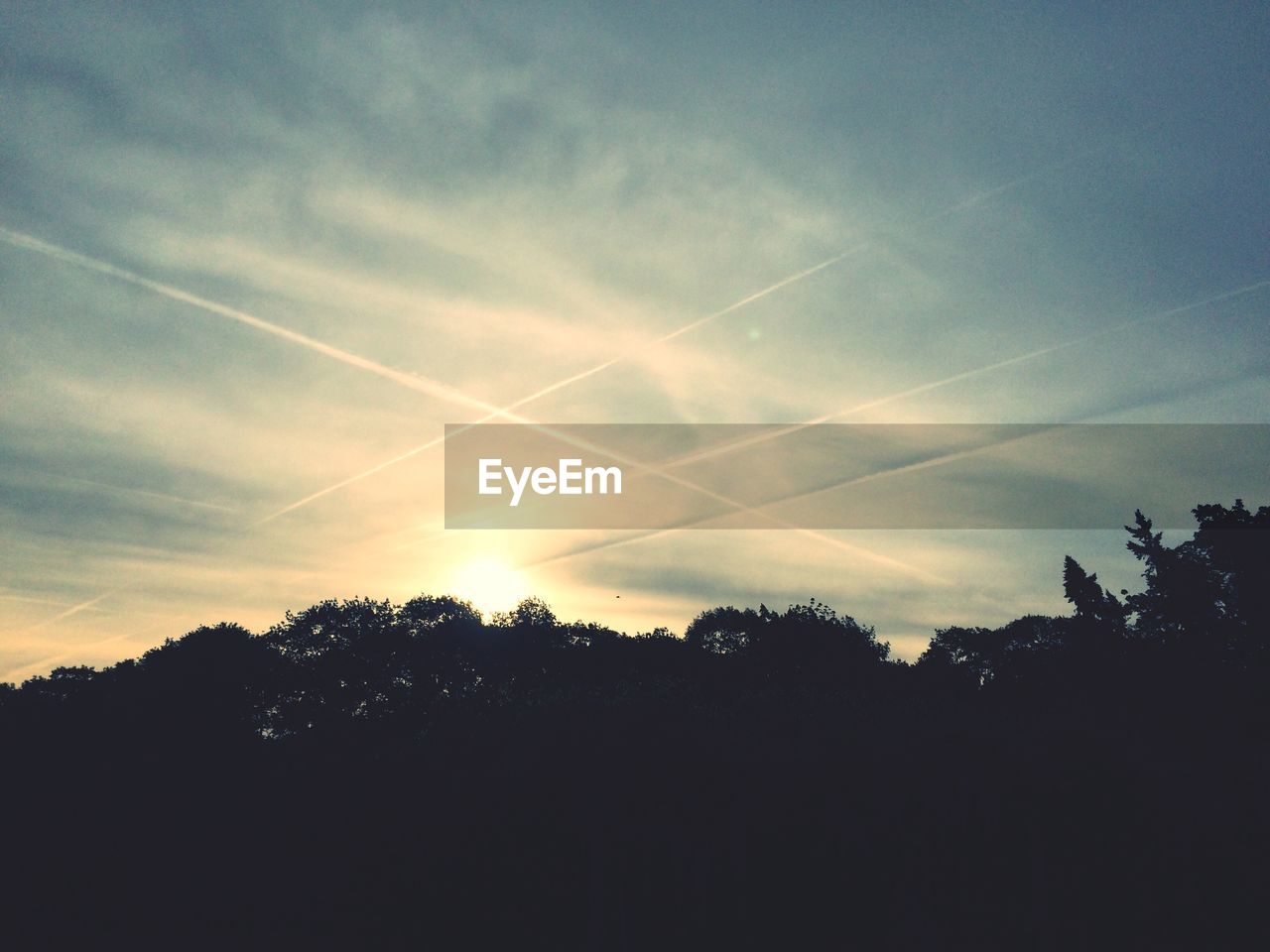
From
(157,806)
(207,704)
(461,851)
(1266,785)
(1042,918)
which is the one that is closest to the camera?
(1042,918)

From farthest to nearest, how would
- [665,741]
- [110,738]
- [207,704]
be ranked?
[207,704]
[110,738]
[665,741]

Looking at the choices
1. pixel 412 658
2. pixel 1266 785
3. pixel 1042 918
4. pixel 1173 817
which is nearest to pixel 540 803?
pixel 1042 918

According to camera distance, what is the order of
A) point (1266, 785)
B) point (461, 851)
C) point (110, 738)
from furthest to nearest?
point (110, 738) < point (461, 851) < point (1266, 785)

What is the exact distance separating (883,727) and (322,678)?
66.8m

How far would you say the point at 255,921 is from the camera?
3309cm

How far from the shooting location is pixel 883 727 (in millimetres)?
33875

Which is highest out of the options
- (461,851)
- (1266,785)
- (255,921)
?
(1266,785)

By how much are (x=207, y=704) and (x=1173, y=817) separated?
271ft

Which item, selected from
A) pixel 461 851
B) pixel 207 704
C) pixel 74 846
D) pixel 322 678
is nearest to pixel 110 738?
pixel 207 704

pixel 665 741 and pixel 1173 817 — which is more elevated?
pixel 665 741

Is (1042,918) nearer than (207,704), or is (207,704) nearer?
(1042,918)

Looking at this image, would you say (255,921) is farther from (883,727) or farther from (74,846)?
(883,727)

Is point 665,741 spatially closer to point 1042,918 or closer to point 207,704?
point 1042,918

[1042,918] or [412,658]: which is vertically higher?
[412,658]
